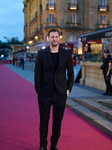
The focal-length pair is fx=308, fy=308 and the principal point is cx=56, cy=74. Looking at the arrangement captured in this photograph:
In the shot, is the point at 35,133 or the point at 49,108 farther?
the point at 35,133

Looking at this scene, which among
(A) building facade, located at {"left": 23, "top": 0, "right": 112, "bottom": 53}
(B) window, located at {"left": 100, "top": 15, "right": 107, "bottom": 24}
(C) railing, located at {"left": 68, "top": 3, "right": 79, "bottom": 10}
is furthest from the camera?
(B) window, located at {"left": 100, "top": 15, "right": 107, "bottom": 24}

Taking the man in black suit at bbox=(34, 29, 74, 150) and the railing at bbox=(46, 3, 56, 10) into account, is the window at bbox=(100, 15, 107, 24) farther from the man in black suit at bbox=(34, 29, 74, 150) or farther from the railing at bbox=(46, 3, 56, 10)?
the man in black suit at bbox=(34, 29, 74, 150)

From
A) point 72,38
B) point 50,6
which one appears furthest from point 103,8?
point 50,6

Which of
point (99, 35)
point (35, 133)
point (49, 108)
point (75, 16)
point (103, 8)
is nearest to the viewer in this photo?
point (49, 108)

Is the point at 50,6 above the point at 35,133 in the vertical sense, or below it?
above

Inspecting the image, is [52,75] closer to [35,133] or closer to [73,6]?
[35,133]

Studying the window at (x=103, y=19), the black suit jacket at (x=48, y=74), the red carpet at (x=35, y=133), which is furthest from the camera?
Answer: the window at (x=103, y=19)

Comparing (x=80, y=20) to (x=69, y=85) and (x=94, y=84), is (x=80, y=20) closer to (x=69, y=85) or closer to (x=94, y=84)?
(x=94, y=84)

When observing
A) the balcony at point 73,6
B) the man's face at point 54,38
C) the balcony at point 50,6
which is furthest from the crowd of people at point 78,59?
the balcony at point 50,6

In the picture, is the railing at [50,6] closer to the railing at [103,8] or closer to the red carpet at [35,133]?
the railing at [103,8]

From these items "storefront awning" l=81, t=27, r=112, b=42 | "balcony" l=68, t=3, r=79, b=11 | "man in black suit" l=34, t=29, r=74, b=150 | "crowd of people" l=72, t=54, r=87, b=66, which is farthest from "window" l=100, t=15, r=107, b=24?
"man in black suit" l=34, t=29, r=74, b=150

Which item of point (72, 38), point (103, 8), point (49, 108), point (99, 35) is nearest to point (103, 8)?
point (103, 8)

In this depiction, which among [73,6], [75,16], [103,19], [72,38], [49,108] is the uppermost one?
[73,6]

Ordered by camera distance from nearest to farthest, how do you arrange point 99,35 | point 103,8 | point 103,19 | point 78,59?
point 99,35 < point 78,59 < point 103,8 < point 103,19
